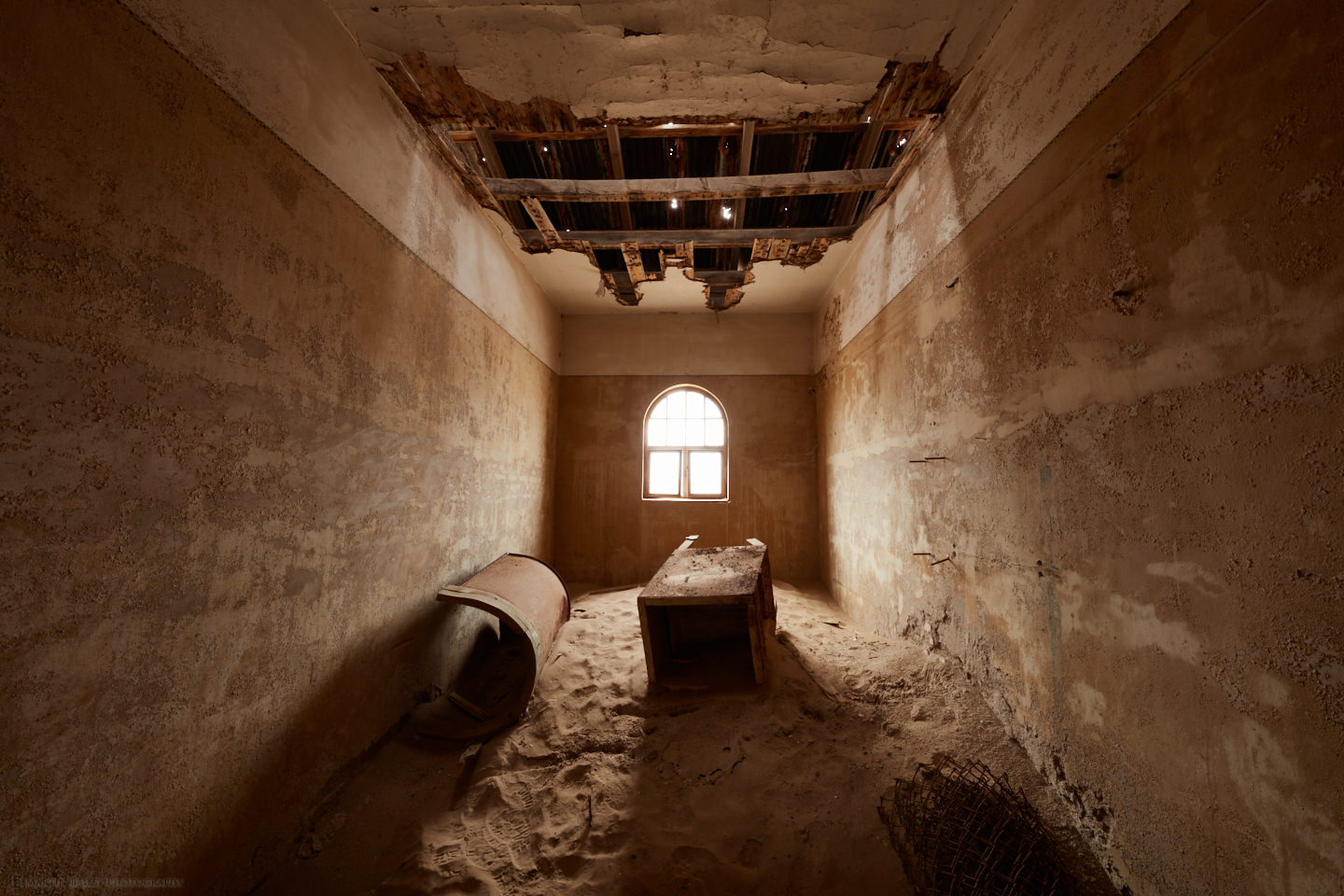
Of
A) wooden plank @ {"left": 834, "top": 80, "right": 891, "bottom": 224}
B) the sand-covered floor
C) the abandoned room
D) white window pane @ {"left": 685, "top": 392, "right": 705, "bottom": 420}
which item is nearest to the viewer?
the abandoned room

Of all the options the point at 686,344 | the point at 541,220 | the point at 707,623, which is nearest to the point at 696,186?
the point at 541,220

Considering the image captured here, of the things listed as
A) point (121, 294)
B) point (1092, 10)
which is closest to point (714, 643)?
point (121, 294)

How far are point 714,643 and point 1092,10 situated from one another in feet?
11.8

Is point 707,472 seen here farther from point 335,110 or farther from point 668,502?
point 335,110

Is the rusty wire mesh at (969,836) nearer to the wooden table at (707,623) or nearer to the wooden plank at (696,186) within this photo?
the wooden table at (707,623)

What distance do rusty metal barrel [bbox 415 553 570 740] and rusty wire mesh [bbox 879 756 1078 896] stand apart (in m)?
2.02

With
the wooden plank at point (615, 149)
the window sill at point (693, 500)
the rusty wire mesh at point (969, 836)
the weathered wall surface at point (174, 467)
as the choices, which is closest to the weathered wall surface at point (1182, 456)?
the rusty wire mesh at point (969, 836)

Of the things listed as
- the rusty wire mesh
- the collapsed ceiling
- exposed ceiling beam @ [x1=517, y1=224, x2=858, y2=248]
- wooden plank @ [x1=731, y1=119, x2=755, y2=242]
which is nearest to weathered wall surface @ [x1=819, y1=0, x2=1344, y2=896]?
the rusty wire mesh

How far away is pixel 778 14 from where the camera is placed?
2.36 m

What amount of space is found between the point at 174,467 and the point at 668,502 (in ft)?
15.9

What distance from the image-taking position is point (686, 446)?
634 cm

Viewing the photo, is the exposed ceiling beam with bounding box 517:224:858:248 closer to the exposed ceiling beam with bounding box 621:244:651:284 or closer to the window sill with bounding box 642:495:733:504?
the exposed ceiling beam with bounding box 621:244:651:284

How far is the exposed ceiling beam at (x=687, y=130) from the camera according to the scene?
2.97m

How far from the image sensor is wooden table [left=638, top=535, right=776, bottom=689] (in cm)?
272
